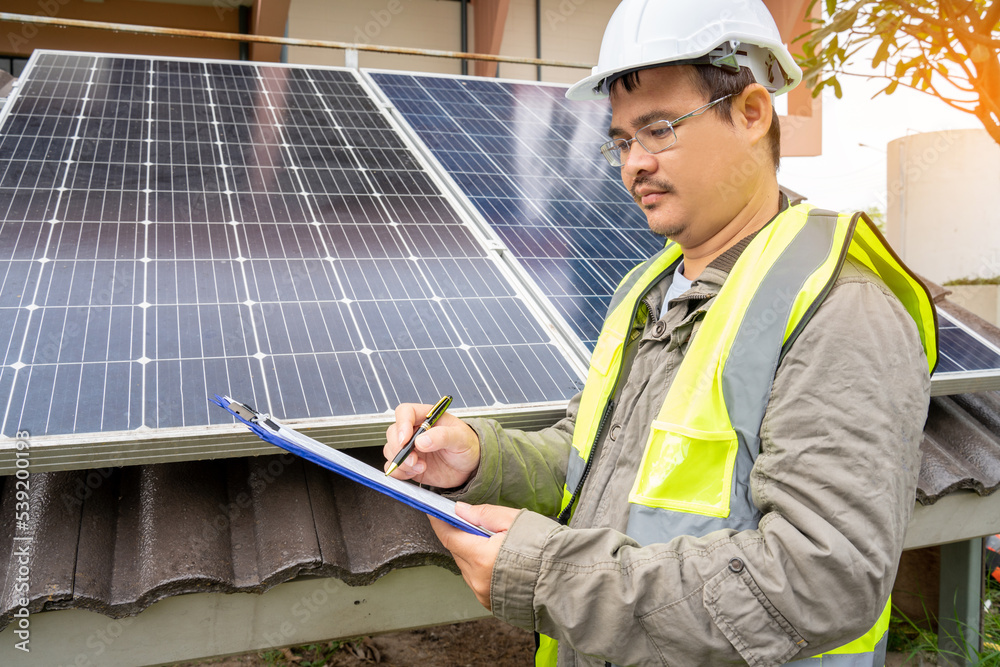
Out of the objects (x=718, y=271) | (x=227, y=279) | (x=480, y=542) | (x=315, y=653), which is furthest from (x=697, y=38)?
(x=315, y=653)

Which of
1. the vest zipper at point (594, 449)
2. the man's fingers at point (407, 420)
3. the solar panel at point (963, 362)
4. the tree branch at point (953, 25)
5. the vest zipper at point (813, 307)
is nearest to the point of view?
the vest zipper at point (813, 307)

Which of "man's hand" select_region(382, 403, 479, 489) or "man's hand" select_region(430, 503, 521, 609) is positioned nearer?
"man's hand" select_region(430, 503, 521, 609)

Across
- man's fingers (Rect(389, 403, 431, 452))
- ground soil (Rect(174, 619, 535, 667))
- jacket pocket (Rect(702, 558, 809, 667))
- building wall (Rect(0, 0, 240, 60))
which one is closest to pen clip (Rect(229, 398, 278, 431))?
man's fingers (Rect(389, 403, 431, 452))

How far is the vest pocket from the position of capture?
67.4 inches

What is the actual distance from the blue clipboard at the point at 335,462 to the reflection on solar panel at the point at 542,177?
1.44 meters

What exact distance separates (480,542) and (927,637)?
4614 millimetres

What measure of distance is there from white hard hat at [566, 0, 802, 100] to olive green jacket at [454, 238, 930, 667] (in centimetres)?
68

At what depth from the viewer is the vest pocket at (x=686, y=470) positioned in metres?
1.71

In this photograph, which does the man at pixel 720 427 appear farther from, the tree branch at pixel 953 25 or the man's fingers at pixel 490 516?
the tree branch at pixel 953 25

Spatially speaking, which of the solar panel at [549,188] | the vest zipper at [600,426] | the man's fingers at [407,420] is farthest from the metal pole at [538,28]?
the man's fingers at [407,420]

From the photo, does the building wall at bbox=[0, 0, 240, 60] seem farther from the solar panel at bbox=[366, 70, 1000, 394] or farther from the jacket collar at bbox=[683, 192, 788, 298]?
the jacket collar at bbox=[683, 192, 788, 298]

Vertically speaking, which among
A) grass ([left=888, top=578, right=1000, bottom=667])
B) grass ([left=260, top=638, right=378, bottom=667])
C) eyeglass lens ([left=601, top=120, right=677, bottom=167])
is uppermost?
eyeglass lens ([left=601, top=120, right=677, bottom=167])

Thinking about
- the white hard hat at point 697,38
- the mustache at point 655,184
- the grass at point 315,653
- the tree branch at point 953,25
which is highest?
the tree branch at point 953,25

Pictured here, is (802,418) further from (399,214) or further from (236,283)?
(399,214)
